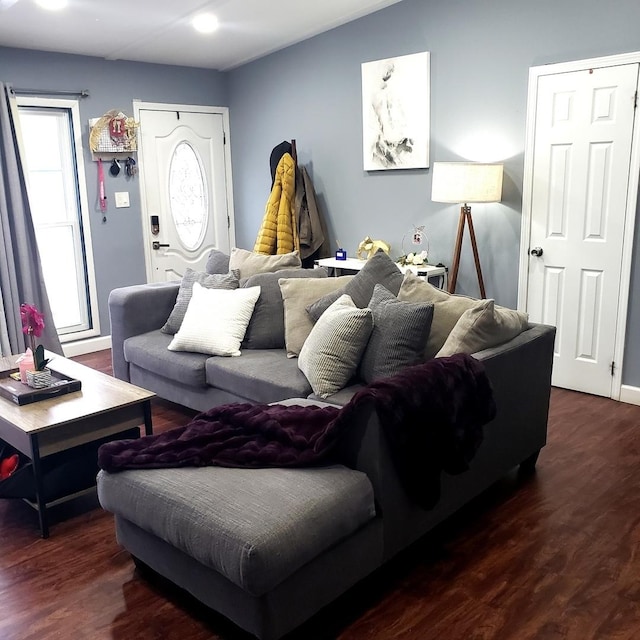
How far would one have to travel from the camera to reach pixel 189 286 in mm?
4047

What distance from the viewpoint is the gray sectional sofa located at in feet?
6.04

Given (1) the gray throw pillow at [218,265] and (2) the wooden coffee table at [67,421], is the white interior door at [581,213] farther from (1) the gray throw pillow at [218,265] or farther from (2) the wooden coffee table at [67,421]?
(2) the wooden coffee table at [67,421]

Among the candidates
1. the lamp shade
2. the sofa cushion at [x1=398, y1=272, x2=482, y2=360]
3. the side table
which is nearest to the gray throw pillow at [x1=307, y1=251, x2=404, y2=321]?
the sofa cushion at [x1=398, y1=272, x2=482, y2=360]

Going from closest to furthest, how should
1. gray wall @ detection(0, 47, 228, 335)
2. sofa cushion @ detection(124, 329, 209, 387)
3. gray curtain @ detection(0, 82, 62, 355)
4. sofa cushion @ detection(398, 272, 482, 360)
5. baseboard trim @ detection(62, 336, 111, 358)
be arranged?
sofa cushion @ detection(398, 272, 482, 360) → sofa cushion @ detection(124, 329, 209, 387) → gray curtain @ detection(0, 82, 62, 355) → gray wall @ detection(0, 47, 228, 335) → baseboard trim @ detection(62, 336, 111, 358)

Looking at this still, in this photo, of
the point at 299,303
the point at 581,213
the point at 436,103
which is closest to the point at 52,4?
the point at 299,303

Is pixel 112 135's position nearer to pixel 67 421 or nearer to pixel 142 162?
pixel 142 162

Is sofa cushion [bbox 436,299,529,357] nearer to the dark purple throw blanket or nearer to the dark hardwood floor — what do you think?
the dark purple throw blanket

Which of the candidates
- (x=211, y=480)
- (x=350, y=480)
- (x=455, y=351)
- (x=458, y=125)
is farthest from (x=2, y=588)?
(x=458, y=125)

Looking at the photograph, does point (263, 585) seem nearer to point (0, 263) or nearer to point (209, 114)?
point (0, 263)

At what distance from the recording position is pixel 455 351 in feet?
8.50

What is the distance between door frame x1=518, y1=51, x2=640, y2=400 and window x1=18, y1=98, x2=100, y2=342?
3423mm

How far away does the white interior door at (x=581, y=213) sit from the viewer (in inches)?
150

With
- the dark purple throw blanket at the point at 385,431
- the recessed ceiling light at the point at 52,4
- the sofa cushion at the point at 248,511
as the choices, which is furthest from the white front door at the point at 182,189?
the sofa cushion at the point at 248,511

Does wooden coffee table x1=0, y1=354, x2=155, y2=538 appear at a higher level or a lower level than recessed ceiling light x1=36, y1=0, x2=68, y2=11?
lower
